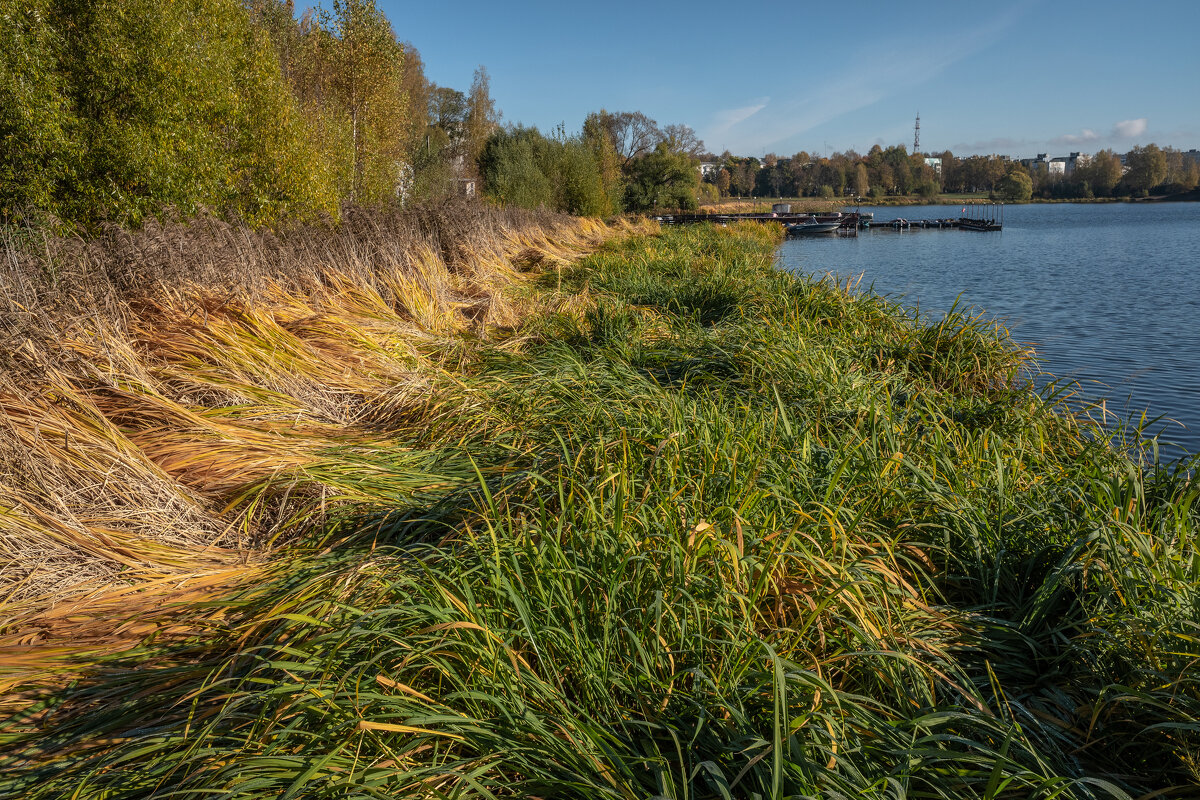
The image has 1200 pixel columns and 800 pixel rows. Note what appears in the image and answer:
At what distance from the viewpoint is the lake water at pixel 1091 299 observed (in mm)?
8273

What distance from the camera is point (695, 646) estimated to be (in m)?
2.13

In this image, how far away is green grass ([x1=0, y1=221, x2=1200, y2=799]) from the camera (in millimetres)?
1772

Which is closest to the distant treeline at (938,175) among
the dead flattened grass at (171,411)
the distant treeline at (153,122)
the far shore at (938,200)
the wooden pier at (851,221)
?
the far shore at (938,200)

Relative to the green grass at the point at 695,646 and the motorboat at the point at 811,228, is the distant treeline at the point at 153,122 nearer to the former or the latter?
the green grass at the point at 695,646

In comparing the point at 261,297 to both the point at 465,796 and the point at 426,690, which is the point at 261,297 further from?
the point at 465,796

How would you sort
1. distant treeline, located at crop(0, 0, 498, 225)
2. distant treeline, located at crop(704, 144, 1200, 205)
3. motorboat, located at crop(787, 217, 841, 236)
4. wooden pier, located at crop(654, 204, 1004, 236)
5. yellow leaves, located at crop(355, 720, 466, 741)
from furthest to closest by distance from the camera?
distant treeline, located at crop(704, 144, 1200, 205)
motorboat, located at crop(787, 217, 841, 236)
wooden pier, located at crop(654, 204, 1004, 236)
distant treeline, located at crop(0, 0, 498, 225)
yellow leaves, located at crop(355, 720, 466, 741)

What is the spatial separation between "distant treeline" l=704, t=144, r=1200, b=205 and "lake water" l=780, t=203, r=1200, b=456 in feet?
259

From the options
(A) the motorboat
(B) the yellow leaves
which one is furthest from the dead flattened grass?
(A) the motorboat

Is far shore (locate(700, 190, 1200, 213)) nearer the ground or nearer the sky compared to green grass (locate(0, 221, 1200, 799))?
nearer the sky

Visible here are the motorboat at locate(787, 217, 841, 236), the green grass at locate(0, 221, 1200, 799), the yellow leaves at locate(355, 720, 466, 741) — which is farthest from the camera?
the motorboat at locate(787, 217, 841, 236)

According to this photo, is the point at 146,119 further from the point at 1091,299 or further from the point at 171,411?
the point at 1091,299

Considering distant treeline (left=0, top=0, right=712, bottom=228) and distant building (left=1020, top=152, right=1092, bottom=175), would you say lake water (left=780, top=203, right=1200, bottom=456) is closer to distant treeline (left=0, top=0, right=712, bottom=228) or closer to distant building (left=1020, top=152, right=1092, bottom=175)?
distant treeline (left=0, top=0, right=712, bottom=228)

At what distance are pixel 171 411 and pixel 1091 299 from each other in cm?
1840

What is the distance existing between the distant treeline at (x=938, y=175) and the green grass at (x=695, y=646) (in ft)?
351
